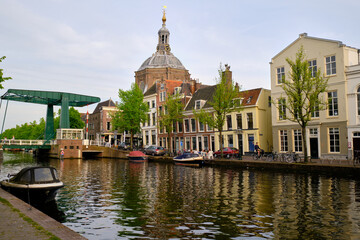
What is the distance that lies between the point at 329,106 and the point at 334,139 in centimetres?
379

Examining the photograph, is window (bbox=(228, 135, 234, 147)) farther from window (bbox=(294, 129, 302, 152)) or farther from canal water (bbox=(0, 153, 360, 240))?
canal water (bbox=(0, 153, 360, 240))

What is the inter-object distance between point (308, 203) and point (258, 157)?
20.4m

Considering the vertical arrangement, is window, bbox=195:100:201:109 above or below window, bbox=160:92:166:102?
below

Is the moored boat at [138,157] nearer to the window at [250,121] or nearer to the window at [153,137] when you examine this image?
the window at [250,121]

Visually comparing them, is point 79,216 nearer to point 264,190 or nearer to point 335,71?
point 264,190

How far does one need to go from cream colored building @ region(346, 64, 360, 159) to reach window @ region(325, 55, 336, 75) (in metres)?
1.81

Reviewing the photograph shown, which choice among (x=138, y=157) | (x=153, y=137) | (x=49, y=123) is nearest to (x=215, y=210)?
(x=138, y=157)

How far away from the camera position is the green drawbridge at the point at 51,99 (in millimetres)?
52162

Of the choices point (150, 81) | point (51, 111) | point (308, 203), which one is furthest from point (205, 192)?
point (150, 81)

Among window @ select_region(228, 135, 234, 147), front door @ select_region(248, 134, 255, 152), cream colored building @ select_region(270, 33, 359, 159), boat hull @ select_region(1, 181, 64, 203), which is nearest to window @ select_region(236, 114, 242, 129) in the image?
window @ select_region(228, 135, 234, 147)

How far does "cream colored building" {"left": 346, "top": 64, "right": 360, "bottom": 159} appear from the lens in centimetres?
3075

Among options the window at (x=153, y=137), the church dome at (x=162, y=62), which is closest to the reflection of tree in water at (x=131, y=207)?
the window at (x=153, y=137)

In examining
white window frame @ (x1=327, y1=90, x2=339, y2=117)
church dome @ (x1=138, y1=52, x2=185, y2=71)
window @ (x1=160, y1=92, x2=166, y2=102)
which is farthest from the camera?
church dome @ (x1=138, y1=52, x2=185, y2=71)

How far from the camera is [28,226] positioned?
874cm
